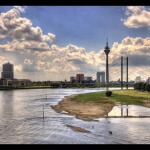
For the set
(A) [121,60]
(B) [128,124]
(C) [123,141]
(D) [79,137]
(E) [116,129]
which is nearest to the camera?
(C) [123,141]

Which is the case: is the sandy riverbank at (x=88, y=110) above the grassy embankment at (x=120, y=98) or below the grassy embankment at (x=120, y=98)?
below

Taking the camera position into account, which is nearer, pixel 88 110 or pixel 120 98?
pixel 88 110

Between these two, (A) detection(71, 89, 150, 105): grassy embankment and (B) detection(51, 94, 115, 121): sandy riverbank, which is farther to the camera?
(A) detection(71, 89, 150, 105): grassy embankment

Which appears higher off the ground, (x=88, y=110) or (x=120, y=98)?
(x=120, y=98)

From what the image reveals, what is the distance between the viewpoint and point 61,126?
33938 mm

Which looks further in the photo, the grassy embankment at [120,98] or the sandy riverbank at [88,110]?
the grassy embankment at [120,98]

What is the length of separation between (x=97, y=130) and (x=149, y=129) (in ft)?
20.9

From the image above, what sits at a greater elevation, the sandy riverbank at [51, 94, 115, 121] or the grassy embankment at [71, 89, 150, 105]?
the grassy embankment at [71, 89, 150, 105]
